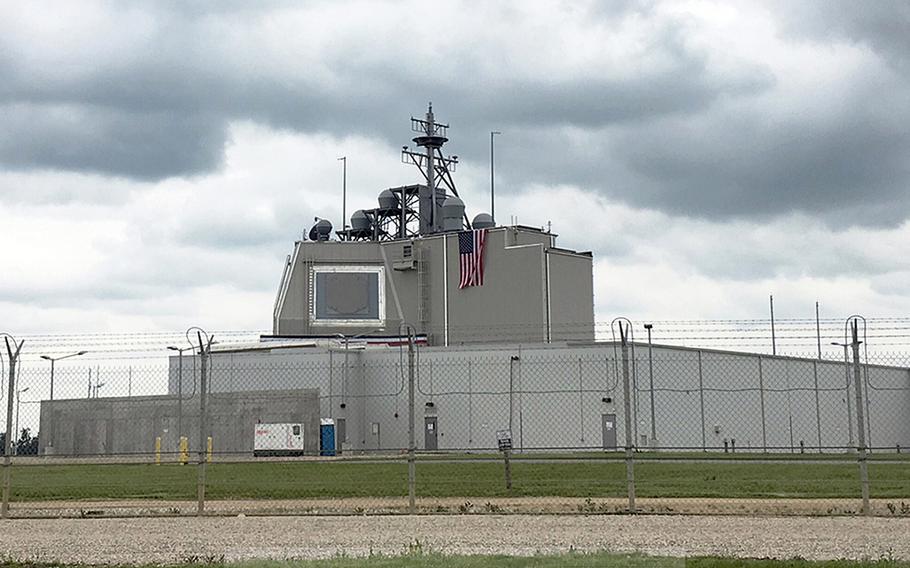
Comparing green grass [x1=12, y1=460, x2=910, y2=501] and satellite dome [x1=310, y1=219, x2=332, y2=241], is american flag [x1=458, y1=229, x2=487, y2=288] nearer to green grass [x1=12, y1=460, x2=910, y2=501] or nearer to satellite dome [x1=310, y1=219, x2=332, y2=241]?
satellite dome [x1=310, y1=219, x2=332, y2=241]

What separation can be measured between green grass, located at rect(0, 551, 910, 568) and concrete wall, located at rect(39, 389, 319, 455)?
161 feet

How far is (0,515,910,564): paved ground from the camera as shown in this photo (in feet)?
49.2

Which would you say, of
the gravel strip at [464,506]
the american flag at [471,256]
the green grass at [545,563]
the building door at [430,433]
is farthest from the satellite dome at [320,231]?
the green grass at [545,563]

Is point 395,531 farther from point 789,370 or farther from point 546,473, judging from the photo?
point 789,370

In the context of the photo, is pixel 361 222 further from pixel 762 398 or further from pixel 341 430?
pixel 762 398

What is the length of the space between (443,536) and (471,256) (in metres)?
62.4

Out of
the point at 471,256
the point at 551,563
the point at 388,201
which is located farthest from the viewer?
the point at 388,201

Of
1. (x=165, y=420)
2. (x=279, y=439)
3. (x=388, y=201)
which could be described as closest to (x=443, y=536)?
(x=279, y=439)

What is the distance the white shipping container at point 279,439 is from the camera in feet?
200

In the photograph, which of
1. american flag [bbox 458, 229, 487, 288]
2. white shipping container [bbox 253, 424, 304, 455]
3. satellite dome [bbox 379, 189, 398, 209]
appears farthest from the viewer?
satellite dome [bbox 379, 189, 398, 209]

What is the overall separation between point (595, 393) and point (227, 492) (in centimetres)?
3908

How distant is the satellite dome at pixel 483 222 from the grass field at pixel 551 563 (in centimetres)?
7212

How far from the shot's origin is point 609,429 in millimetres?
64062

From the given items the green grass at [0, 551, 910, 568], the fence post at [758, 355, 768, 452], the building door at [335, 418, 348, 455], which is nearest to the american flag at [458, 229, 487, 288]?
the building door at [335, 418, 348, 455]
